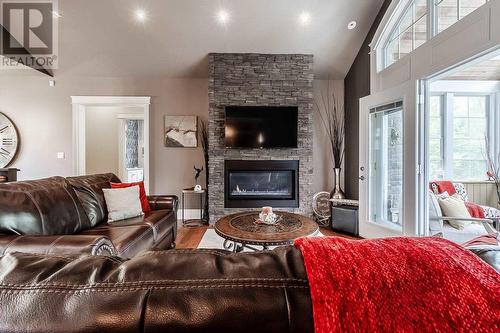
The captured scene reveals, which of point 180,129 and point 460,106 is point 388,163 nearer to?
point 460,106

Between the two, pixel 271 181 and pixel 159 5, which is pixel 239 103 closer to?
pixel 271 181

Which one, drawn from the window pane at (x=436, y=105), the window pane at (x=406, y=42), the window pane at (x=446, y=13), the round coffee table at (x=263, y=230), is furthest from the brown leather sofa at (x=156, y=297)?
the window pane at (x=436, y=105)

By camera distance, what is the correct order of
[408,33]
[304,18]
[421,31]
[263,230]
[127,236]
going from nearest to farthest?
[127,236], [263,230], [421,31], [408,33], [304,18]

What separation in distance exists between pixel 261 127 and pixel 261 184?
964 mm

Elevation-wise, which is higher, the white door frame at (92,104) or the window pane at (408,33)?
the window pane at (408,33)

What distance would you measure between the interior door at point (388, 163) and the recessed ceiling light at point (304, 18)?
1.41 meters

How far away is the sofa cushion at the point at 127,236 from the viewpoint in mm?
1850

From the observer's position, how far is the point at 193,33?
367 cm

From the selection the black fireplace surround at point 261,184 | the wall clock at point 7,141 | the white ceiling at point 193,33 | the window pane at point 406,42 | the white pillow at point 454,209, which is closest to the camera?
the white pillow at point 454,209

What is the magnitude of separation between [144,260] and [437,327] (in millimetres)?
564

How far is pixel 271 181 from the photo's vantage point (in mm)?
4191

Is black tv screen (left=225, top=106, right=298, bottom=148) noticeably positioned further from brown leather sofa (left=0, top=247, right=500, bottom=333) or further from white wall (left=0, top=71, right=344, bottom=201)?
brown leather sofa (left=0, top=247, right=500, bottom=333)

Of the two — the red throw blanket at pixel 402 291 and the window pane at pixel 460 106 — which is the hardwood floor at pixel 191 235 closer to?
the window pane at pixel 460 106

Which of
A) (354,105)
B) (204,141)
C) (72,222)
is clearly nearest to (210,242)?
(72,222)
